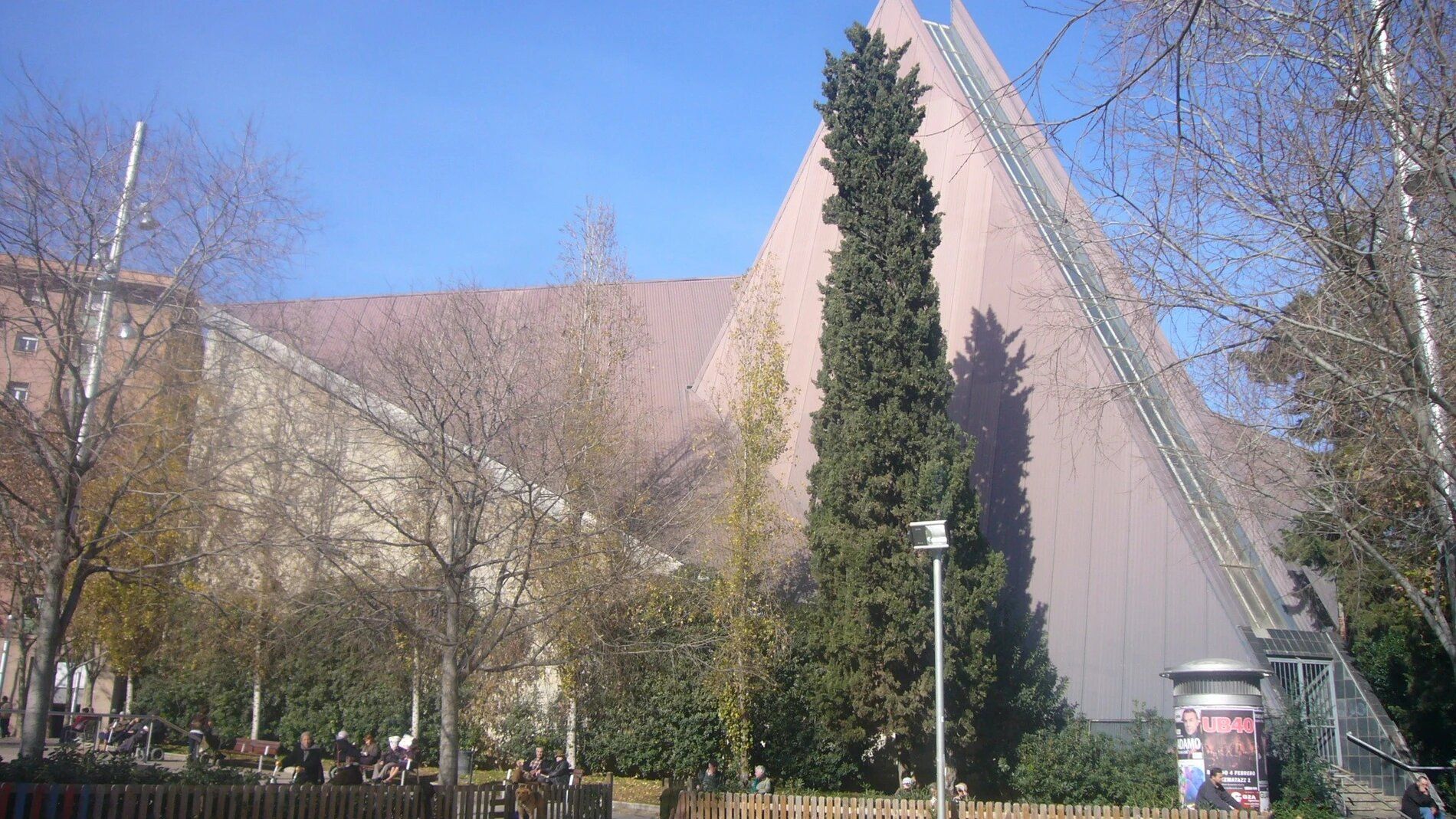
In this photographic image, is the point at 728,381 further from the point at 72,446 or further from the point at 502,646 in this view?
the point at 72,446

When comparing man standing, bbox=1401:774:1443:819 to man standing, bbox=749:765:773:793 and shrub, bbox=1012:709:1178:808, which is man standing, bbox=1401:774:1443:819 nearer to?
shrub, bbox=1012:709:1178:808

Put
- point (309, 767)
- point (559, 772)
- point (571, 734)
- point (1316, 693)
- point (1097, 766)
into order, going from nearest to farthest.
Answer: point (309, 767)
point (559, 772)
point (1097, 766)
point (1316, 693)
point (571, 734)

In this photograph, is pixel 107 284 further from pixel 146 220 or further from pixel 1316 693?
pixel 1316 693

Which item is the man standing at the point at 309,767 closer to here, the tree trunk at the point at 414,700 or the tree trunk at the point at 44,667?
the tree trunk at the point at 414,700

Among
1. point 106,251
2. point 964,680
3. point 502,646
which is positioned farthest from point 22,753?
point 964,680

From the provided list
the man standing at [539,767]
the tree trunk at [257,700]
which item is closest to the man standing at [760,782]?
Result: the man standing at [539,767]

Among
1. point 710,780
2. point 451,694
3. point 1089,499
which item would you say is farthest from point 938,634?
point 1089,499

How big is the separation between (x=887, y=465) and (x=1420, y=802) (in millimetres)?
8470

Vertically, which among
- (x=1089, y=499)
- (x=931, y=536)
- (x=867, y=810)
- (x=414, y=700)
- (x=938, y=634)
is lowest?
(x=867, y=810)

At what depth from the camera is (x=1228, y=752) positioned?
46.7 ft

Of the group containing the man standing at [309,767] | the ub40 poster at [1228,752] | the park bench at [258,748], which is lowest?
the park bench at [258,748]

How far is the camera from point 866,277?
18625 millimetres

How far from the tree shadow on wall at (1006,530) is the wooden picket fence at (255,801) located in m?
8.04

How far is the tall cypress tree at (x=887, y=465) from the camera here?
16.8 metres
